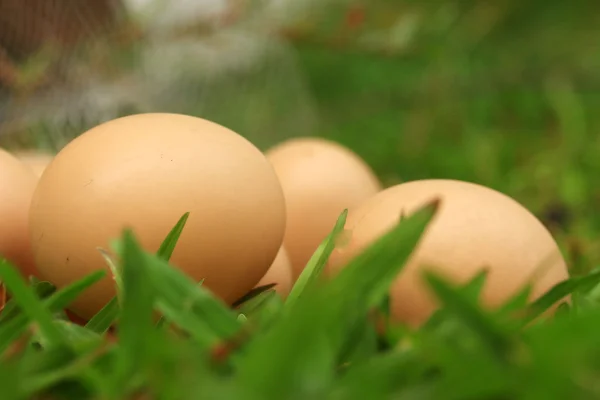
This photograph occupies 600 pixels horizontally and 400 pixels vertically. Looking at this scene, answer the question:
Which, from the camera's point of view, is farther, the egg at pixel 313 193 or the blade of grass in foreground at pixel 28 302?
the egg at pixel 313 193

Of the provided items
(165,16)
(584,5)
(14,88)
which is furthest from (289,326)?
(584,5)

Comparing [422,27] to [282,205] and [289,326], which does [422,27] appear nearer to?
[282,205]

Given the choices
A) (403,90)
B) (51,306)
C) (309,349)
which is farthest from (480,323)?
(403,90)

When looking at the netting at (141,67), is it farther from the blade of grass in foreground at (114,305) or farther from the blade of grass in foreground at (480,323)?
the blade of grass in foreground at (480,323)

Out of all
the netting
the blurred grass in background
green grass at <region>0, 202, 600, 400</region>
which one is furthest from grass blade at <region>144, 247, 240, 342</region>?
the netting

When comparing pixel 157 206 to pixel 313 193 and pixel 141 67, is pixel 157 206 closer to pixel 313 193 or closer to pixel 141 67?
pixel 313 193

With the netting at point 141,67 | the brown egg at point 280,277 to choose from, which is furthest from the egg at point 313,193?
the netting at point 141,67

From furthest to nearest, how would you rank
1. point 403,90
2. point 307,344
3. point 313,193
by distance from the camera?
point 403,90 < point 313,193 < point 307,344
